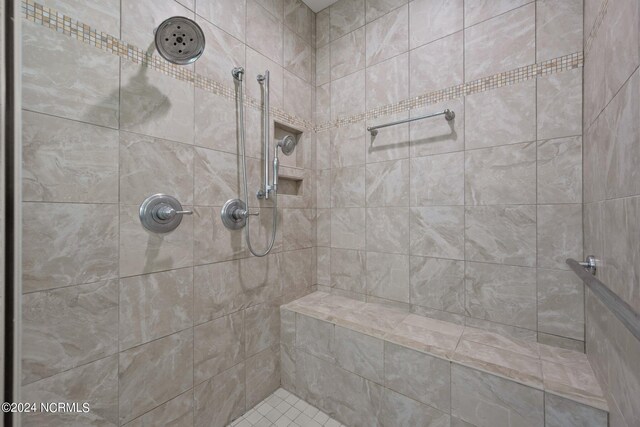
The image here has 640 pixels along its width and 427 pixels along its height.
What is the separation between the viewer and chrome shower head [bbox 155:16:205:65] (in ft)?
3.30

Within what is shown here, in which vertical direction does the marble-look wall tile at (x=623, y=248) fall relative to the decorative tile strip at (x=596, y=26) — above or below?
below

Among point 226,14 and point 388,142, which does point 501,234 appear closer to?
point 388,142

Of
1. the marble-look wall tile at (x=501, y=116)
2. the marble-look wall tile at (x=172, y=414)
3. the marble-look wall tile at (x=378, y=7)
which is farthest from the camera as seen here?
the marble-look wall tile at (x=378, y=7)

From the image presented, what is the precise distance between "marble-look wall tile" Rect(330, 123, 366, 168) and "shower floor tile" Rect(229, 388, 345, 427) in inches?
60.9

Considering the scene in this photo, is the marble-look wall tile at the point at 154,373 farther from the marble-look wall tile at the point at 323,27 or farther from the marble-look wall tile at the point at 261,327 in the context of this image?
the marble-look wall tile at the point at 323,27

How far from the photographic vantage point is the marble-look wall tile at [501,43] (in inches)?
49.2

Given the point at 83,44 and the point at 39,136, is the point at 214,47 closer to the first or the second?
the point at 83,44

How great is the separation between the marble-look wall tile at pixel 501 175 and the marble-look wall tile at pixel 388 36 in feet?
2.70

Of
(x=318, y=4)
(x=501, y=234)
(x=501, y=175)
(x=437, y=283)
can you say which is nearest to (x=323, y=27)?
(x=318, y=4)

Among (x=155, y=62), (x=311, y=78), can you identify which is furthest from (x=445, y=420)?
(x=311, y=78)

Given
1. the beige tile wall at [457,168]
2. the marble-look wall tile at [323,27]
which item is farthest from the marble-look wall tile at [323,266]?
the marble-look wall tile at [323,27]

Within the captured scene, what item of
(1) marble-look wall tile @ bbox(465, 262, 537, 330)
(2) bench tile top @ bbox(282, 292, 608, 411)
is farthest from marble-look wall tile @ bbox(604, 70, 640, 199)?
(2) bench tile top @ bbox(282, 292, 608, 411)

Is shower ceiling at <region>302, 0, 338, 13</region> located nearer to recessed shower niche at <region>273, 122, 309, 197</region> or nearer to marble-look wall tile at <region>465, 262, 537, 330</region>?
recessed shower niche at <region>273, 122, 309, 197</region>

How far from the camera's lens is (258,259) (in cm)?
157
